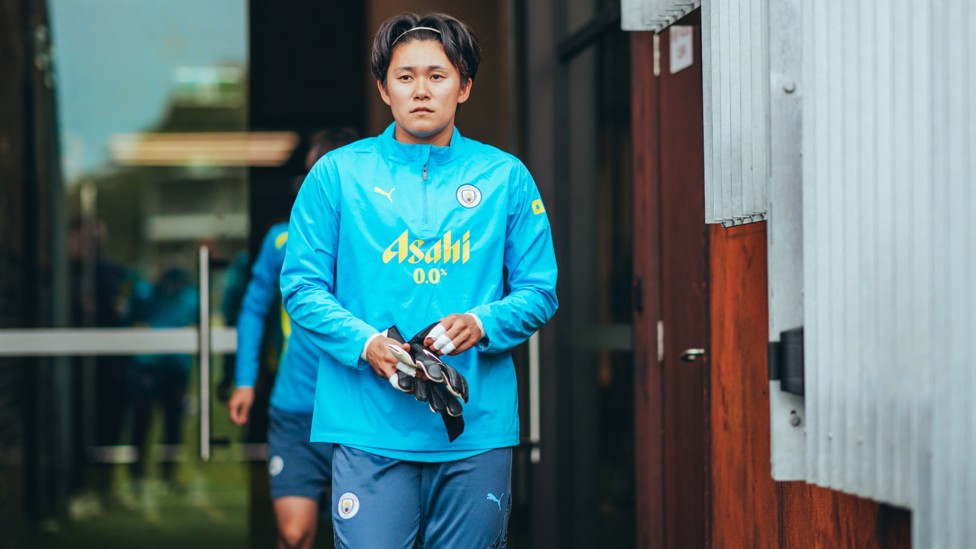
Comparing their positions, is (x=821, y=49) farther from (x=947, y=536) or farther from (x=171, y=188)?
(x=171, y=188)

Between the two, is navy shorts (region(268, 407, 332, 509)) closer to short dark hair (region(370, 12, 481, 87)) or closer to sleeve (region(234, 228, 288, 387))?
sleeve (region(234, 228, 288, 387))

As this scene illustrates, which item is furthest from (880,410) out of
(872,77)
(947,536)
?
(872,77)

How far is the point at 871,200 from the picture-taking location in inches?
66.5

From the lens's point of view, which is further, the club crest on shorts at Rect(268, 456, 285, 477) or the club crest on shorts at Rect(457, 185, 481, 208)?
the club crest on shorts at Rect(268, 456, 285, 477)

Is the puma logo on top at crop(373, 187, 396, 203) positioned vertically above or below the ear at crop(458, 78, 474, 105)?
below

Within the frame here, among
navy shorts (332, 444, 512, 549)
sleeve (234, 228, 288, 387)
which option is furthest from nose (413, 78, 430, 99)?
sleeve (234, 228, 288, 387)

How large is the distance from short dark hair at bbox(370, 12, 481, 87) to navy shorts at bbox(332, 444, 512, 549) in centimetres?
80

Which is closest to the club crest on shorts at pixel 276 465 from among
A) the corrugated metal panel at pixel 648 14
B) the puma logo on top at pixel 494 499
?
the puma logo on top at pixel 494 499

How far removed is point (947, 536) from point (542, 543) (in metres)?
3.10

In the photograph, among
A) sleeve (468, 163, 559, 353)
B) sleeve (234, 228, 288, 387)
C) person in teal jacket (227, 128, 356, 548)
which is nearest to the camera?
sleeve (468, 163, 559, 353)

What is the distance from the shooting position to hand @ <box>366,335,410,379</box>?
221 cm

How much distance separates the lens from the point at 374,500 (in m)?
2.33

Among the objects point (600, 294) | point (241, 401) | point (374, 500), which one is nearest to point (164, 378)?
point (241, 401)

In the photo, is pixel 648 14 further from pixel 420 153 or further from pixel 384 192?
pixel 384 192
